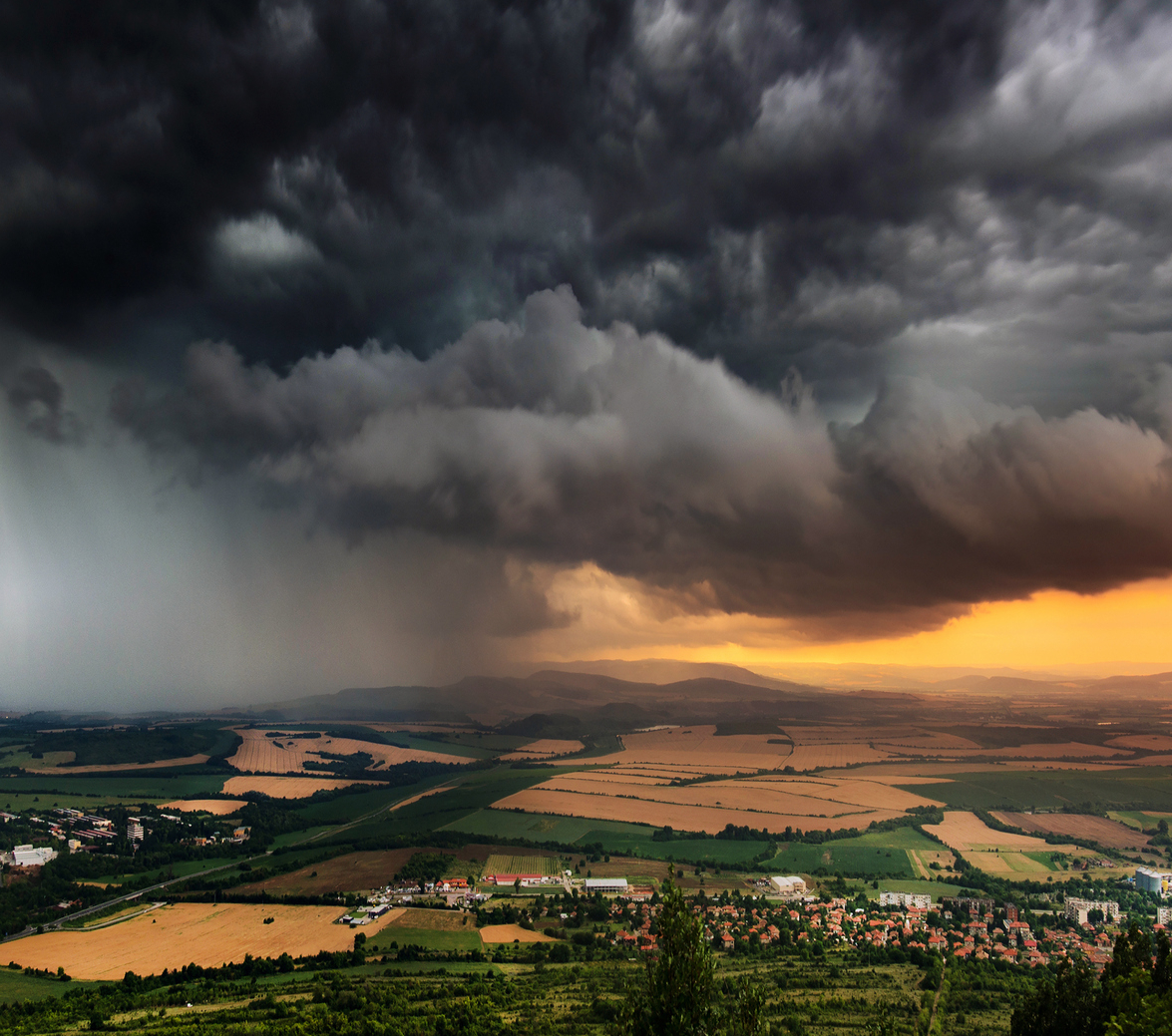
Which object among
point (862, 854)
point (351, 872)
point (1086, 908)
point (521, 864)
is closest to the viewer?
point (1086, 908)

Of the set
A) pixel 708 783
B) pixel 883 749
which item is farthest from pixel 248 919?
pixel 883 749

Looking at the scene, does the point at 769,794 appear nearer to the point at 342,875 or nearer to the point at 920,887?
the point at 920,887

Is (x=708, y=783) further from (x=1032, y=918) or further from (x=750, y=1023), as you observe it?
(x=750, y=1023)

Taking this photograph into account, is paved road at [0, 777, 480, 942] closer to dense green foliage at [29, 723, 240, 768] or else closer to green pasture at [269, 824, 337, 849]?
green pasture at [269, 824, 337, 849]

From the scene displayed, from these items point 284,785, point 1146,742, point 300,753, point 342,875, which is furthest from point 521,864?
point 1146,742

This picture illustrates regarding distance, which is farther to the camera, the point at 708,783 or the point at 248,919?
the point at 708,783

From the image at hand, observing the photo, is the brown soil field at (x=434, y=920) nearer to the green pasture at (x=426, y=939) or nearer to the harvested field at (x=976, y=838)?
the green pasture at (x=426, y=939)
